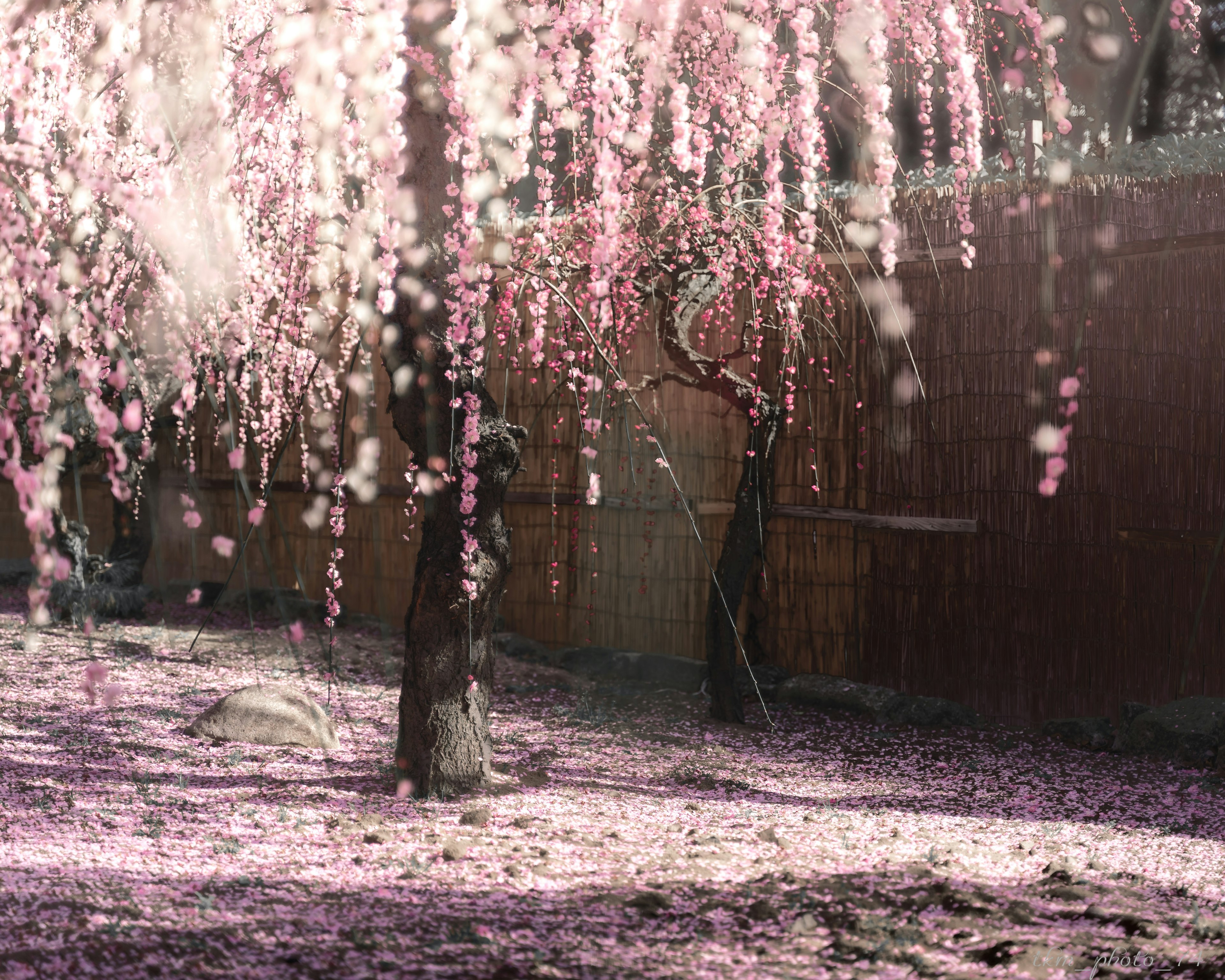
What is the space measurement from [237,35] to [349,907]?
11.7 feet

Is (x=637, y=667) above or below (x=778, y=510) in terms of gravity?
below

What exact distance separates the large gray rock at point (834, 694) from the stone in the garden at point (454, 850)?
2.55 meters

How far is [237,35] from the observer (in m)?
4.71

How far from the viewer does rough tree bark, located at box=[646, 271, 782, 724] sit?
4863 millimetres

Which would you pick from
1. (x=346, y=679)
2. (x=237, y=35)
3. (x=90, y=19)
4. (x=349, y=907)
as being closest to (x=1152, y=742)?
(x=349, y=907)

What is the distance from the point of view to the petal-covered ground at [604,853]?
242 centimetres

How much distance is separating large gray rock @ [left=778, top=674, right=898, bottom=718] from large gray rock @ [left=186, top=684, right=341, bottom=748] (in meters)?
2.08

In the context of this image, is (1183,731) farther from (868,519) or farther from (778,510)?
(778,510)

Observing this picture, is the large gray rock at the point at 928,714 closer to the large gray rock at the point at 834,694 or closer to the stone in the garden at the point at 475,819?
the large gray rock at the point at 834,694

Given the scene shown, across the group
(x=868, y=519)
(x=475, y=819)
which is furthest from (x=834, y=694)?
(x=475, y=819)

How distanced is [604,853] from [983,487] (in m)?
2.75

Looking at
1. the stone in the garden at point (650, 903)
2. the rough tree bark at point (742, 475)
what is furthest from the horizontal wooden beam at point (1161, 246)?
the stone in the garden at point (650, 903)

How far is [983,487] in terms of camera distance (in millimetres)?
5129

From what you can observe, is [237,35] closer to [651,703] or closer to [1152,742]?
[651,703]
